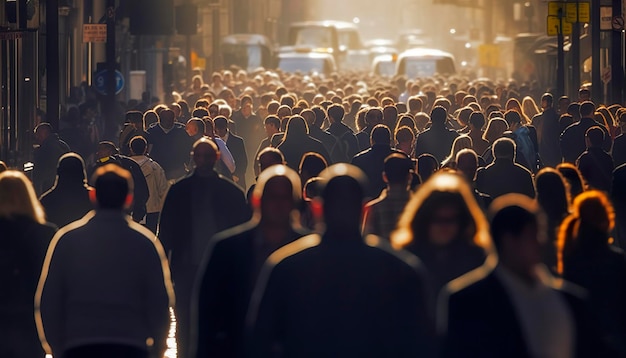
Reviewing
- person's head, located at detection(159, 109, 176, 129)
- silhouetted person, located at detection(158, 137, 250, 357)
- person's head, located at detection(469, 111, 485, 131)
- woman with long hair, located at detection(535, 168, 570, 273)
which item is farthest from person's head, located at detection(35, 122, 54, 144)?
woman with long hair, located at detection(535, 168, 570, 273)

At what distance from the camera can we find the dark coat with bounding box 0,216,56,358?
8.92m

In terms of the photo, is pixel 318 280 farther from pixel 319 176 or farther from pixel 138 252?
pixel 319 176

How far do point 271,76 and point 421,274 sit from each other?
35563 mm

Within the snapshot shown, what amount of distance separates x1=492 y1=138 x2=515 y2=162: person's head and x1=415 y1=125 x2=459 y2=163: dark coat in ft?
15.0

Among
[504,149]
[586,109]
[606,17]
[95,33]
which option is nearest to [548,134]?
[586,109]

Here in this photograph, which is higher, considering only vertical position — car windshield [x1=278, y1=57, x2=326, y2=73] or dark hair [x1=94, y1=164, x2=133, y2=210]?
car windshield [x1=278, y1=57, x2=326, y2=73]

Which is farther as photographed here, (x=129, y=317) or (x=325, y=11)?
(x=325, y=11)

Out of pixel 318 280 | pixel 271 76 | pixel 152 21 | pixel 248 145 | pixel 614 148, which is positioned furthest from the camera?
pixel 271 76

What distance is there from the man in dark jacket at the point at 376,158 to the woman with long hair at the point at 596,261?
6.23 meters

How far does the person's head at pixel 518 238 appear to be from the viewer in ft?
20.3

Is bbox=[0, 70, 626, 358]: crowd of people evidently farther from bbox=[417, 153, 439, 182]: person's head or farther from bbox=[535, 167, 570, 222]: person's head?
bbox=[417, 153, 439, 182]: person's head

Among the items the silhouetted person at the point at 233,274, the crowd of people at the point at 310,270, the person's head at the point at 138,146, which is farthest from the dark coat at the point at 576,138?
the silhouetted person at the point at 233,274

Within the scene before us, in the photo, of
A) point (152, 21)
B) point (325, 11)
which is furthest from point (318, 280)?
point (325, 11)

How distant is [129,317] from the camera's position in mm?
7867
